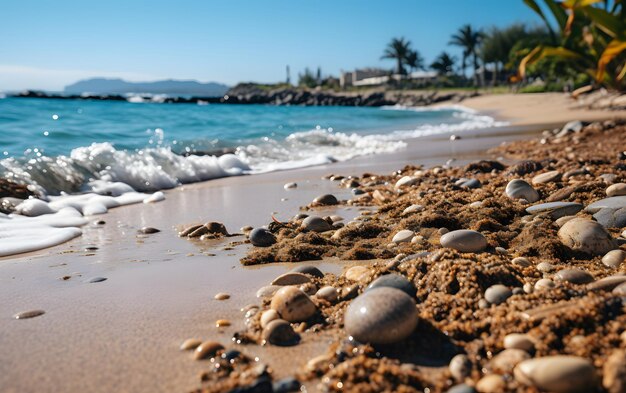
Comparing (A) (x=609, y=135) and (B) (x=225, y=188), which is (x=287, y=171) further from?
(A) (x=609, y=135)

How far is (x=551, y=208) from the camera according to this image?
3.38 metres

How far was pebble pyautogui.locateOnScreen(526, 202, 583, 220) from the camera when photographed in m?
3.31

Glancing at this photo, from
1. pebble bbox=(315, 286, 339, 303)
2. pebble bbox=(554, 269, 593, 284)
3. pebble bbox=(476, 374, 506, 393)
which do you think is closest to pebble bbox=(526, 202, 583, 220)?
pebble bbox=(554, 269, 593, 284)

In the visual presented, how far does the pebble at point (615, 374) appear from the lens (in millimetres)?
1359

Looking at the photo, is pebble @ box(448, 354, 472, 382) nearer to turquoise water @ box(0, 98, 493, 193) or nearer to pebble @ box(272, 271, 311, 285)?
pebble @ box(272, 271, 311, 285)

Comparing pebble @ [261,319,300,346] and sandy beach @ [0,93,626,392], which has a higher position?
pebble @ [261,319,300,346]

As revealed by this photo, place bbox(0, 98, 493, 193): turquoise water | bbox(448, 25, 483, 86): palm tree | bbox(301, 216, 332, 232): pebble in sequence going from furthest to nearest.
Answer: bbox(448, 25, 483, 86): palm tree
bbox(0, 98, 493, 193): turquoise water
bbox(301, 216, 332, 232): pebble

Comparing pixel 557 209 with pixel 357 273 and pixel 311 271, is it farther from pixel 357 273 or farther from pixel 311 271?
pixel 311 271

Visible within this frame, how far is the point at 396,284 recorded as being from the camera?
208 centimetres

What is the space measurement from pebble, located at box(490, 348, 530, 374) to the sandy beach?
1.72ft

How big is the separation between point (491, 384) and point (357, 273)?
3.59ft

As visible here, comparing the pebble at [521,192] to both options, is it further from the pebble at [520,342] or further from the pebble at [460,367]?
the pebble at [460,367]

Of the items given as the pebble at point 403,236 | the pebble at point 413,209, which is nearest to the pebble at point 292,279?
the pebble at point 403,236

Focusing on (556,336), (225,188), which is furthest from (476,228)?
(225,188)
